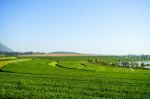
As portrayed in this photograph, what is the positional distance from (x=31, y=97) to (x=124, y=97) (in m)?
9.04

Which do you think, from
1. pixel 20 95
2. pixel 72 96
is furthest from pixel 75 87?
pixel 20 95

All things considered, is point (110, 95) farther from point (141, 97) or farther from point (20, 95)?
point (20, 95)

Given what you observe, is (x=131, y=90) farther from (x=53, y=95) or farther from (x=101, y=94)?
(x=53, y=95)

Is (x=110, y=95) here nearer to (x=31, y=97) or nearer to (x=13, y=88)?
(x=31, y=97)

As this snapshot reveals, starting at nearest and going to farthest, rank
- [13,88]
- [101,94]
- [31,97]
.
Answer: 1. [31,97]
2. [101,94]
3. [13,88]

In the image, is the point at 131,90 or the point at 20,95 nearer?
the point at 20,95

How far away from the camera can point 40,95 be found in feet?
83.3

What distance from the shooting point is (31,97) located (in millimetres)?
24703

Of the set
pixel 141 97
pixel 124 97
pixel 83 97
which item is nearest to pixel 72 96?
pixel 83 97

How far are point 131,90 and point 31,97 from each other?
11512 millimetres

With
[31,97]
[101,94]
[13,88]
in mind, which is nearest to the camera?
[31,97]

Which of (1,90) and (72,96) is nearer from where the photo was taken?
(72,96)

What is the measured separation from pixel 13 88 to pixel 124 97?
12401 mm

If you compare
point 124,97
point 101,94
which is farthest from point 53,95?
point 124,97
